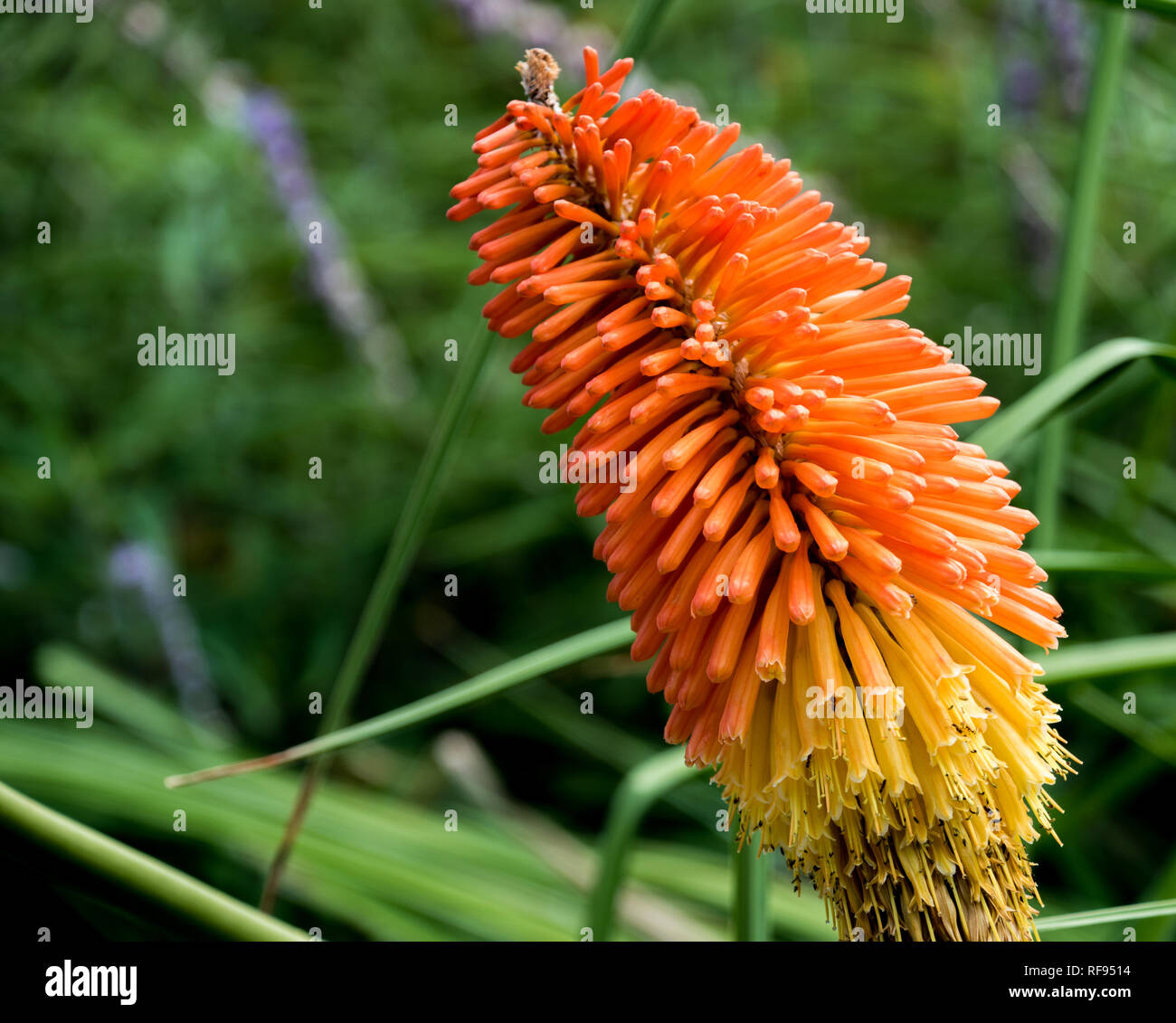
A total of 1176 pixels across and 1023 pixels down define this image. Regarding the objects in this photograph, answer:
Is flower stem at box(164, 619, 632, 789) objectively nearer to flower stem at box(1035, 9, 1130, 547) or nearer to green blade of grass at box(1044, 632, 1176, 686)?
green blade of grass at box(1044, 632, 1176, 686)

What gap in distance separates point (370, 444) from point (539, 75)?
8.50ft

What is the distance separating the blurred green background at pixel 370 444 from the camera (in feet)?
8.66

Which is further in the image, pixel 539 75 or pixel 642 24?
pixel 642 24

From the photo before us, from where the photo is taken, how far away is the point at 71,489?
3.11m

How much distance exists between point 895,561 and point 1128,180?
9.15 feet

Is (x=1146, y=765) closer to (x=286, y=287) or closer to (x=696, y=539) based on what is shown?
(x=696, y=539)

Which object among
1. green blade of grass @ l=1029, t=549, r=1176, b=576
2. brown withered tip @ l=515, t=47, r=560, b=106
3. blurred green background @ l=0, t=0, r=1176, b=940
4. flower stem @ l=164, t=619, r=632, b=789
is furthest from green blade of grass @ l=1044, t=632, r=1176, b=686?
blurred green background @ l=0, t=0, r=1176, b=940

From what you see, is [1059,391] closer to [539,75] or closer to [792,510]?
[792,510]

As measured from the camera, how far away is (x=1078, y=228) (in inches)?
64.0

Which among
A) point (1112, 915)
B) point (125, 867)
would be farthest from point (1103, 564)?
point (125, 867)

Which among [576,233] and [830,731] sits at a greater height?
[576,233]

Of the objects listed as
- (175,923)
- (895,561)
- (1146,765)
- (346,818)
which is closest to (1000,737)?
(895,561)

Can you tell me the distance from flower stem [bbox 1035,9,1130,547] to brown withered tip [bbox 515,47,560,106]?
2.86 ft

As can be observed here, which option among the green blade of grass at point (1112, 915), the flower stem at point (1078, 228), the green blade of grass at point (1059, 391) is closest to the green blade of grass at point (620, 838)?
the green blade of grass at point (1112, 915)
